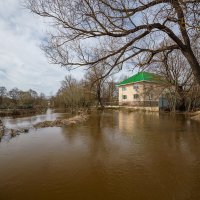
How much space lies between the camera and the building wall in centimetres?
2609

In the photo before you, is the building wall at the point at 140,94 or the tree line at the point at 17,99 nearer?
the building wall at the point at 140,94

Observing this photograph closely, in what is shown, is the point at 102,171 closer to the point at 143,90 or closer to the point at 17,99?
the point at 143,90

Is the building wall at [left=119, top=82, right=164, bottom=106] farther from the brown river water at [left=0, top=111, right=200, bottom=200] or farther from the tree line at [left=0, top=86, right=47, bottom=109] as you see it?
the tree line at [left=0, top=86, right=47, bottom=109]

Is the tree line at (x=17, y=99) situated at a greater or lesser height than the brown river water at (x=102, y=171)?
greater

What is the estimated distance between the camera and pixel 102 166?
238 inches

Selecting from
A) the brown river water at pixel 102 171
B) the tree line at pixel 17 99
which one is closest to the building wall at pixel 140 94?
the brown river water at pixel 102 171

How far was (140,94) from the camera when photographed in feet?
95.0

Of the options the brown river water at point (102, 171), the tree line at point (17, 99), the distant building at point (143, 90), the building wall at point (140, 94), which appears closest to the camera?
the brown river water at point (102, 171)

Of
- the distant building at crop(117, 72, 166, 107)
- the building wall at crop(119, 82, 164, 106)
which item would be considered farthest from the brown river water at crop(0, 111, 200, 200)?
the building wall at crop(119, 82, 164, 106)

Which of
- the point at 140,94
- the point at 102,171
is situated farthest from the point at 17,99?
the point at 102,171

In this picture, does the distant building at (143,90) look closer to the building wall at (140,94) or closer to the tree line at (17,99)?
the building wall at (140,94)

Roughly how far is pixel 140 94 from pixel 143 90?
1.02 meters

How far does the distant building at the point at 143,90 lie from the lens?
25484 millimetres

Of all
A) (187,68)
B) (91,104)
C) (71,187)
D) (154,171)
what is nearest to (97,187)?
(71,187)
